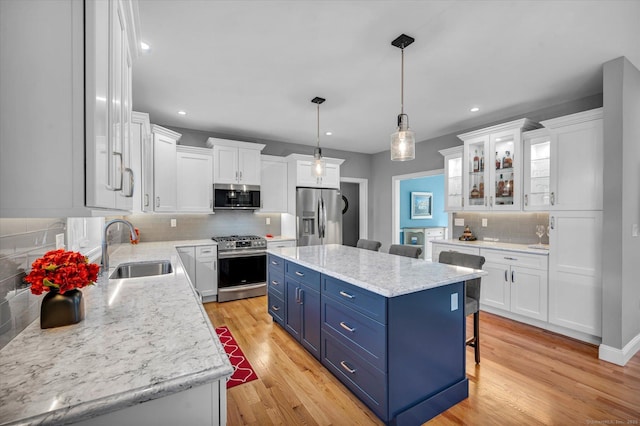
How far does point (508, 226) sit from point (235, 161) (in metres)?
3.99

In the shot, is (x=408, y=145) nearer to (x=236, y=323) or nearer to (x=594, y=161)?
(x=594, y=161)

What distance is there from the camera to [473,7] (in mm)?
1865

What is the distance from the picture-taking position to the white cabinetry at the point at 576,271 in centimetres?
282

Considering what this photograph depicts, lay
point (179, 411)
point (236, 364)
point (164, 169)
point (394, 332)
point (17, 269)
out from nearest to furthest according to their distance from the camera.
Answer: point (179, 411) < point (17, 269) < point (394, 332) < point (236, 364) < point (164, 169)

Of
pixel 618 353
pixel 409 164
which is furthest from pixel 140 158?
pixel 618 353

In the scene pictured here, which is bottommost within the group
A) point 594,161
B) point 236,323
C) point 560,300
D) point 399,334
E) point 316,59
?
point 236,323

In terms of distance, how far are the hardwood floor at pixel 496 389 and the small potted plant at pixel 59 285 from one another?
1.22 metres

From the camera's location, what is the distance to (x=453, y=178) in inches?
176

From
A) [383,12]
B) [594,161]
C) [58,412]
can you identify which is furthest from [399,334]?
[594,161]

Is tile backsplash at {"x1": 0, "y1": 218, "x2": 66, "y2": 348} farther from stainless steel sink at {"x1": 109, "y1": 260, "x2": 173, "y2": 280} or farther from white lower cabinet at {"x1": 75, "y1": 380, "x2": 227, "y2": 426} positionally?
stainless steel sink at {"x1": 109, "y1": 260, "x2": 173, "y2": 280}

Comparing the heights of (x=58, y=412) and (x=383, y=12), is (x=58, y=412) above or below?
below

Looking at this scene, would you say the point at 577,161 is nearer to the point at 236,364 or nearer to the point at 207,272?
the point at 236,364

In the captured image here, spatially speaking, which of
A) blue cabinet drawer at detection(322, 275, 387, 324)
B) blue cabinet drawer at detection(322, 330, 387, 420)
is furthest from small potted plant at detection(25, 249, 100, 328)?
blue cabinet drawer at detection(322, 330, 387, 420)

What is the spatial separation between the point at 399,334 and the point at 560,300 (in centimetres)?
244
